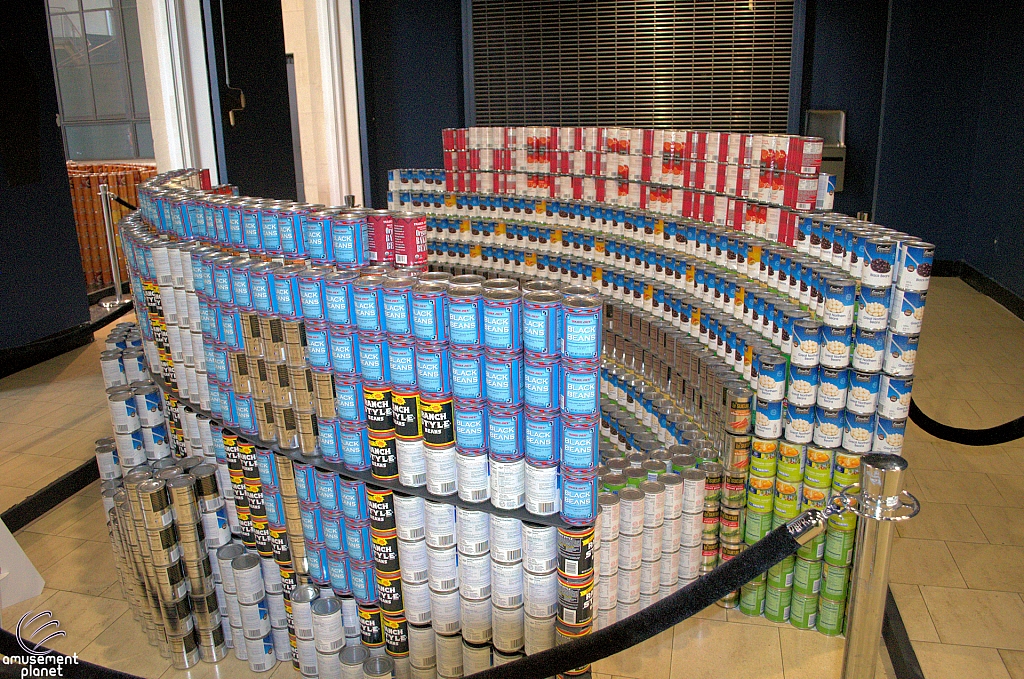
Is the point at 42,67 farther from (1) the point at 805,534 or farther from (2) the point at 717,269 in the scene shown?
(1) the point at 805,534

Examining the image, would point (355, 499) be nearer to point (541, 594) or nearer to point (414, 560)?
point (414, 560)

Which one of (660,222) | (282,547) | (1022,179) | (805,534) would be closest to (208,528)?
(282,547)

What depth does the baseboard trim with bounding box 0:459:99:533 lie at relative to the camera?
14.0ft

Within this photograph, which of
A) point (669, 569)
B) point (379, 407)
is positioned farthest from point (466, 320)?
point (669, 569)

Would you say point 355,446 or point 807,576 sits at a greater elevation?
point 355,446

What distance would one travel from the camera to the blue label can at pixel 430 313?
2.30 meters

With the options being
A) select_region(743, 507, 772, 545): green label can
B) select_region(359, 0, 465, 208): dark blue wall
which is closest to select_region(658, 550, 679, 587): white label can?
select_region(743, 507, 772, 545): green label can

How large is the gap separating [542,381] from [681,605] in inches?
27.6

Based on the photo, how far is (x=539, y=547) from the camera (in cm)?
239

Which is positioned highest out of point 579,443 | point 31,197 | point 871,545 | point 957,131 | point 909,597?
point 957,131

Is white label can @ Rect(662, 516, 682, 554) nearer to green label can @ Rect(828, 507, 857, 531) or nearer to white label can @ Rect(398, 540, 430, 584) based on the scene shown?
green label can @ Rect(828, 507, 857, 531)

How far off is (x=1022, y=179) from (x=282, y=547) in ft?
25.8

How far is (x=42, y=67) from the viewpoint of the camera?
6.87 metres

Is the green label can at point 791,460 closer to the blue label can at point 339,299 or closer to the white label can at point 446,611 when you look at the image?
the white label can at point 446,611
